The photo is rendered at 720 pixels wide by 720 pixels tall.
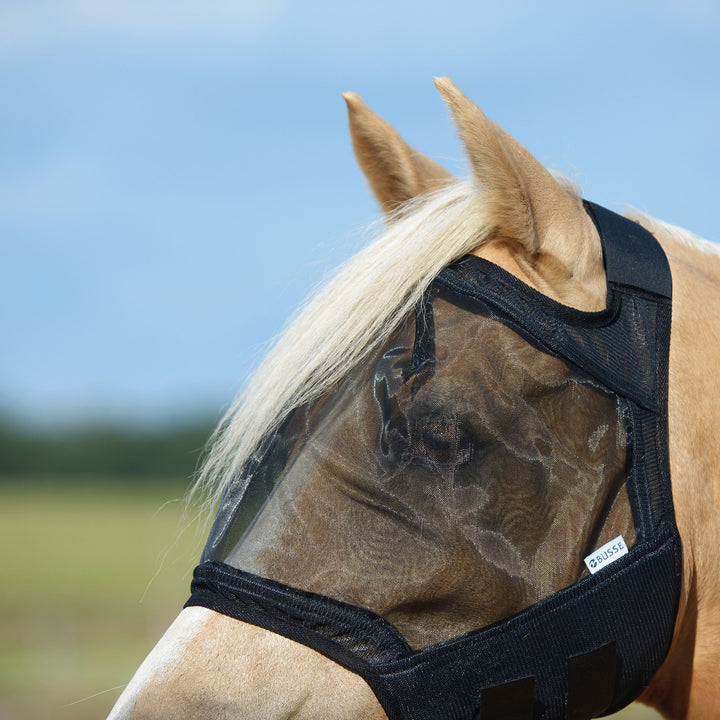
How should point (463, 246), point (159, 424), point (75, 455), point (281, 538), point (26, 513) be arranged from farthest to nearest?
1. point (159, 424)
2. point (75, 455)
3. point (26, 513)
4. point (463, 246)
5. point (281, 538)

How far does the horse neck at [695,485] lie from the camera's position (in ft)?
5.42

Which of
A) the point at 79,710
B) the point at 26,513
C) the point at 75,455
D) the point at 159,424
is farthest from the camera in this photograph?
the point at 159,424

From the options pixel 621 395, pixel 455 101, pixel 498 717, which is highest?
pixel 455 101

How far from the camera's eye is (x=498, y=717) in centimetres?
154

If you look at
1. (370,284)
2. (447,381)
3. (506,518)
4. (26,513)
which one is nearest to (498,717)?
(506,518)

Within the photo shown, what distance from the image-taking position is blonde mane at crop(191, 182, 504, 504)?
65.1 inches

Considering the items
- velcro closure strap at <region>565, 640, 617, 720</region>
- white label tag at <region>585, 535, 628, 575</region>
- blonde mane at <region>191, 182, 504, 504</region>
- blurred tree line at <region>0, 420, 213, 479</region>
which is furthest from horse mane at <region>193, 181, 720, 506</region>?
blurred tree line at <region>0, 420, 213, 479</region>

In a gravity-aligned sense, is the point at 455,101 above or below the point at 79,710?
above

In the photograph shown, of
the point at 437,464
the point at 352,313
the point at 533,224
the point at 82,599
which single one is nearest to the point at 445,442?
the point at 437,464

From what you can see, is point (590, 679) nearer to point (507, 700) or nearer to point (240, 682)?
point (507, 700)

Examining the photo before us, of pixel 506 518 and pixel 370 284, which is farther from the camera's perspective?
pixel 370 284

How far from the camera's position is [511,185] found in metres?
1.64

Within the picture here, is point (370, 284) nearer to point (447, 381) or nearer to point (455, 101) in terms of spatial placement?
point (447, 381)

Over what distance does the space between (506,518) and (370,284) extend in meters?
0.55
